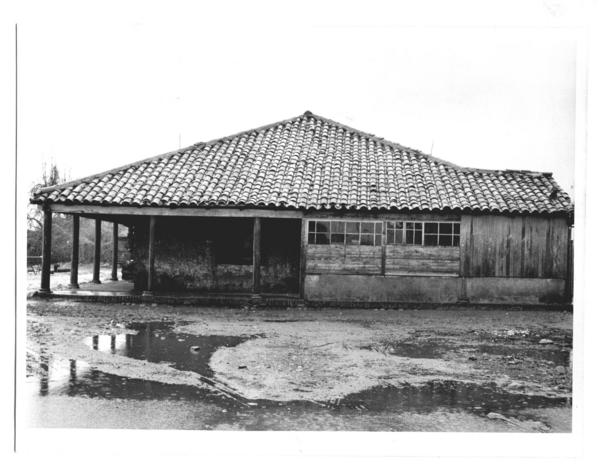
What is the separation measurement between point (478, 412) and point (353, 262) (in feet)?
26.3

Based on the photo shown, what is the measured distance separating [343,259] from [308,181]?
2203mm

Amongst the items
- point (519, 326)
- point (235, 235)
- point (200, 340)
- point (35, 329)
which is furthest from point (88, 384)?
point (235, 235)

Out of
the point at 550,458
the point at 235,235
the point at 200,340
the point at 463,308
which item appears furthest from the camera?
the point at 235,235

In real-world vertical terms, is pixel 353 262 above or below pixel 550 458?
above

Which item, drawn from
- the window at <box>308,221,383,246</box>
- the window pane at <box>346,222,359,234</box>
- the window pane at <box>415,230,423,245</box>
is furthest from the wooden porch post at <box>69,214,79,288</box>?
the window pane at <box>415,230,423,245</box>

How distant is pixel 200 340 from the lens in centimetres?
817

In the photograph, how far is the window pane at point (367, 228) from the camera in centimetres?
1312

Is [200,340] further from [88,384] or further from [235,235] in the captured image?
[235,235]

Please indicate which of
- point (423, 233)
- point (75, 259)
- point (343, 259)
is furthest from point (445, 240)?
point (75, 259)

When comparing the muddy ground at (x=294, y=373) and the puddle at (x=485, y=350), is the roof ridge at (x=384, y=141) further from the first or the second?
the puddle at (x=485, y=350)

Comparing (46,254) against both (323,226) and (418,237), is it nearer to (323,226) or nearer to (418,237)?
(323,226)

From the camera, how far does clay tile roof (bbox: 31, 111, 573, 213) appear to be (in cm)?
1261

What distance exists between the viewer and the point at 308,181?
13.6 metres

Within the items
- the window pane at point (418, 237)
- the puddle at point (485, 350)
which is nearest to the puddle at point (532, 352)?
the puddle at point (485, 350)
